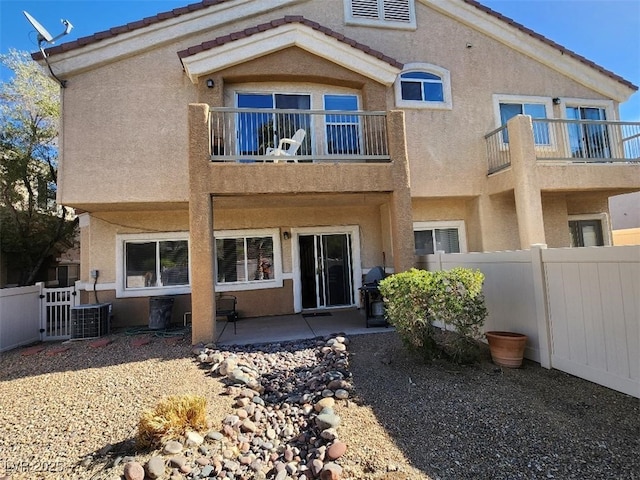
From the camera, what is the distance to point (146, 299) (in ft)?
36.6

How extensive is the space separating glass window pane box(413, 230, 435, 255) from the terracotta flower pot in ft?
19.8

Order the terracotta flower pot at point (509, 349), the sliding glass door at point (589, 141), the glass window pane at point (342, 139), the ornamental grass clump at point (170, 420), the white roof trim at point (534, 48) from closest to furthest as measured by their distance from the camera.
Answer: the ornamental grass clump at point (170, 420) < the terracotta flower pot at point (509, 349) < the glass window pane at point (342, 139) < the sliding glass door at point (589, 141) < the white roof trim at point (534, 48)

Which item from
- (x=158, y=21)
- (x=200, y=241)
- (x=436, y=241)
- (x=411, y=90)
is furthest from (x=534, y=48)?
(x=200, y=241)

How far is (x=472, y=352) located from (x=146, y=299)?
31.7 feet

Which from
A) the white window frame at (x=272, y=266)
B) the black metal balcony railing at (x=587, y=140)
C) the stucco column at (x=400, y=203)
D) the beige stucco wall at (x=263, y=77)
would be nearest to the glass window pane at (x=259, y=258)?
the white window frame at (x=272, y=266)

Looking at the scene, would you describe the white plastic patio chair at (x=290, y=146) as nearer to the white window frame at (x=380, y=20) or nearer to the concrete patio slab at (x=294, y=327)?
the concrete patio slab at (x=294, y=327)


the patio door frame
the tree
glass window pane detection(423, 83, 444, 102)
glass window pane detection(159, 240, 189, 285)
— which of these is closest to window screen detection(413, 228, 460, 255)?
the patio door frame

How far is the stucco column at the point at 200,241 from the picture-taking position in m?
7.88

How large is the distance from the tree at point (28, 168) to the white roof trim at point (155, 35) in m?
5.56

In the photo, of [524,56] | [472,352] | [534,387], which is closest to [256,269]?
[472,352]

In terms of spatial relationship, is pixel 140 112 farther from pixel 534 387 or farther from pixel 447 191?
pixel 534 387

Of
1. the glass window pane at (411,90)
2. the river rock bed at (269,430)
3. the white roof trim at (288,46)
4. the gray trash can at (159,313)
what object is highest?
the white roof trim at (288,46)

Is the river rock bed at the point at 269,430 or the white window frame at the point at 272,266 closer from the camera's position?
the river rock bed at the point at 269,430

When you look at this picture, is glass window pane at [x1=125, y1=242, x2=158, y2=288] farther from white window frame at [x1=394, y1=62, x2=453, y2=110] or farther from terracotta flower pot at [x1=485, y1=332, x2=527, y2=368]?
terracotta flower pot at [x1=485, y1=332, x2=527, y2=368]
